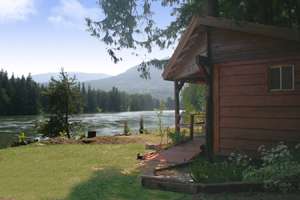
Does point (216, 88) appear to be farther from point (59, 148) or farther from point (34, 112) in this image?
point (34, 112)

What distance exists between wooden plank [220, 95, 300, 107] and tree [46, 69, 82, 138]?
47.9 ft

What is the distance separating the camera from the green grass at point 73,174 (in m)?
8.33

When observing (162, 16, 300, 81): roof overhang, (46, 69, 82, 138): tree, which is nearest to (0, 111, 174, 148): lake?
(46, 69, 82, 138): tree

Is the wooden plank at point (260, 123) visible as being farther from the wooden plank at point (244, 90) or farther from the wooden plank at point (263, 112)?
the wooden plank at point (244, 90)

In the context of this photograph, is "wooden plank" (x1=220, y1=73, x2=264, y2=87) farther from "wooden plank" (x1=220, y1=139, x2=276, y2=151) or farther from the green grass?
the green grass

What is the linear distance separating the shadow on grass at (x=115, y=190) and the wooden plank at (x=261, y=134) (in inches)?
113

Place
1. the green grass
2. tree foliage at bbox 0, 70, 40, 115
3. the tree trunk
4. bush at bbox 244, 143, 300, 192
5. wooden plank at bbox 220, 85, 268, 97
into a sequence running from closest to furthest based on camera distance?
bush at bbox 244, 143, 300, 192
the green grass
wooden plank at bbox 220, 85, 268, 97
the tree trunk
tree foliage at bbox 0, 70, 40, 115

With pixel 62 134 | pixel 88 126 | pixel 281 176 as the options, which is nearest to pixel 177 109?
pixel 281 176

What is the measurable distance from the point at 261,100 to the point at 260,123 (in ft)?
1.98

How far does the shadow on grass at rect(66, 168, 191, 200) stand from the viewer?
8.00 metres

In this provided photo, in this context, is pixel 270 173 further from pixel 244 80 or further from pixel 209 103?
pixel 209 103

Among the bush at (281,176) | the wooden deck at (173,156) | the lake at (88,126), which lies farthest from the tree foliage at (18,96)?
the bush at (281,176)

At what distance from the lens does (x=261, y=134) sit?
34.5 feet

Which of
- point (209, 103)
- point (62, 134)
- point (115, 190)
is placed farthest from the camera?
point (62, 134)
